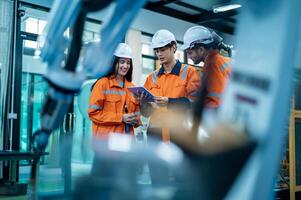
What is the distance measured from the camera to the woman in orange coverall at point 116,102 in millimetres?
2553

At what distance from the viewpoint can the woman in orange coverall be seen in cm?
255

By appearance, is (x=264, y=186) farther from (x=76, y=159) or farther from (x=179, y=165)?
(x=76, y=159)

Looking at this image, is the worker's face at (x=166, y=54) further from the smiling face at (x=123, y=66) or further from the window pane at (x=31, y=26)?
the window pane at (x=31, y=26)

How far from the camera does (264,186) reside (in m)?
0.58

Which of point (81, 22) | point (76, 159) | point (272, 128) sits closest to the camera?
point (272, 128)

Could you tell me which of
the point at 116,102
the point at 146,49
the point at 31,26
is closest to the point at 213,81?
the point at 116,102

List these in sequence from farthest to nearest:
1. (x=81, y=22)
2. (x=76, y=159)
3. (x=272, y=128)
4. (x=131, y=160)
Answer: (x=76, y=159)
(x=81, y=22)
(x=131, y=160)
(x=272, y=128)

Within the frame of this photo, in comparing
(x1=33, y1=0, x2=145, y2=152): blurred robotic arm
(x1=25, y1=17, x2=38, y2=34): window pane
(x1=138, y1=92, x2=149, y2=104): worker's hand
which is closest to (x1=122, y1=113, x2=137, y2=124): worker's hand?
(x1=138, y1=92, x2=149, y2=104): worker's hand

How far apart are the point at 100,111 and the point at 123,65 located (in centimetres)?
36

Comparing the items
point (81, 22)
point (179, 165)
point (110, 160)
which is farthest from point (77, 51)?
point (179, 165)

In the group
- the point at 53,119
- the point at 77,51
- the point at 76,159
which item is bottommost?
the point at 76,159

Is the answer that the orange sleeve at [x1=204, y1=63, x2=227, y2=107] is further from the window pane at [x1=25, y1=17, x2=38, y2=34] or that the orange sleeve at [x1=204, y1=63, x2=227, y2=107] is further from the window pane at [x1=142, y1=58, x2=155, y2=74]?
the window pane at [x1=142, y1=58, x2=155, y2=74]

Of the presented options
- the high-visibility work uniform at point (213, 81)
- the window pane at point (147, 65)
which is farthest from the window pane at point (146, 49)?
the high-visibility work uniform at point (213, 81)

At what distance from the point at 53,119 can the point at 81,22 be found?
0.69 ft
